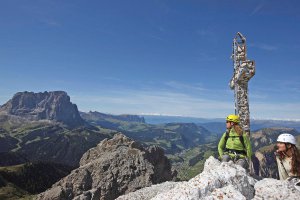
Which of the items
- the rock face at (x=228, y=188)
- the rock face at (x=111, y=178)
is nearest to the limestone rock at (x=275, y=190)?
the rock face at (x=228, y=188)

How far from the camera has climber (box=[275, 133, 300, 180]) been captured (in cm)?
1472

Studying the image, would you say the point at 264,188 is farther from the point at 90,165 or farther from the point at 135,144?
the point at 135,144

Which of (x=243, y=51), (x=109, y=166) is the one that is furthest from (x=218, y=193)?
(x=109, y=166)

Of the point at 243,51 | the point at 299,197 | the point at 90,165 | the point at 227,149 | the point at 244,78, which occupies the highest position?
the point at 243,51

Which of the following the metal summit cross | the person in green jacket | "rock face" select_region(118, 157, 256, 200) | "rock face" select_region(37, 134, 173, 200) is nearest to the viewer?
"rock face" select_region(118, 157, 256, 200)

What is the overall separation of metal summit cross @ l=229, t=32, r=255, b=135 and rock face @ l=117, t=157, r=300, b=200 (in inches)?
534

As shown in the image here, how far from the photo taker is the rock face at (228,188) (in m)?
13.8

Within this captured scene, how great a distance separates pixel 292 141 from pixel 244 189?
3.18 meters

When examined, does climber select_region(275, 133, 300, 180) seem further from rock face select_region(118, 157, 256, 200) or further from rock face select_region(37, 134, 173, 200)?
rock face select_region(37, 134, 173, 200)

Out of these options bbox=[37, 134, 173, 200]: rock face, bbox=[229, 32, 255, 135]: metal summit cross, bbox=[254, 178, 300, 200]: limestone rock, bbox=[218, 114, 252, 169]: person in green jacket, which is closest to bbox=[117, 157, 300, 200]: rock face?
bbox=[254, 178, 300, 200]: limestone rock

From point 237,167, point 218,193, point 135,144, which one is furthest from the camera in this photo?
point 135,144

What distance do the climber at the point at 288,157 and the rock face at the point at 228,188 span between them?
0.64 metres

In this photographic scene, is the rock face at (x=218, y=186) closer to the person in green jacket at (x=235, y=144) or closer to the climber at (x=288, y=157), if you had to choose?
the climber at (x=288, y=157)

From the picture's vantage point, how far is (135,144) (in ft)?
336
